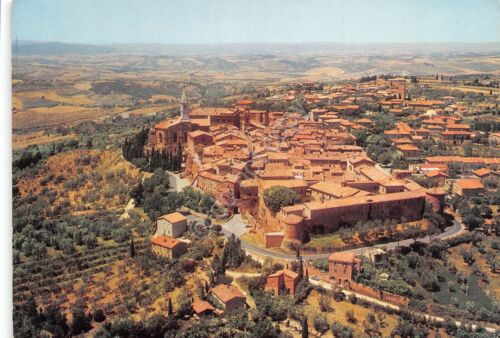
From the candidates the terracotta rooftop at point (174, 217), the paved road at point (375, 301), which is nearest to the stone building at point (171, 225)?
the terracotta rooftop at point (174, 217)

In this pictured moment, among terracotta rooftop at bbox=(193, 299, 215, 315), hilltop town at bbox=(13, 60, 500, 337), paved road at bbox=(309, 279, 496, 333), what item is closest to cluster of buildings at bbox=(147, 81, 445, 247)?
hilltop town at bbox=(13, 60, 500, 337)

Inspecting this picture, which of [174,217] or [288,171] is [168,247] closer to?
[174,217]

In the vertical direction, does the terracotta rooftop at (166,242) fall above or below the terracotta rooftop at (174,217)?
below

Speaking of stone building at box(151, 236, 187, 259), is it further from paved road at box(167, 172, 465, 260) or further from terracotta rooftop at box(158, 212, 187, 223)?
paved road at box(167, 172, 465, 260)

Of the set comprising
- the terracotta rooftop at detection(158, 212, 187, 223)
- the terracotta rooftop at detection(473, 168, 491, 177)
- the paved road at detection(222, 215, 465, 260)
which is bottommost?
the paved road at detection(222, 215, 465, 260)

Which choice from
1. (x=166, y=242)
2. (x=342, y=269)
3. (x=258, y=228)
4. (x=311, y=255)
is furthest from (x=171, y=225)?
(x=342, y=269)

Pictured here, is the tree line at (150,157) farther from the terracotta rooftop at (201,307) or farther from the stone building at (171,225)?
the terracotta rooftop at (201,307)

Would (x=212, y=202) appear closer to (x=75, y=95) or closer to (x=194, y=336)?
(x=194, y=336)

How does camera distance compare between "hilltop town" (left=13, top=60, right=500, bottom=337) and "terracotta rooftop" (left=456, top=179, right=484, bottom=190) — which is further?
"terracotta rooftop" (left=456, top=179, right=484, bottom=190)

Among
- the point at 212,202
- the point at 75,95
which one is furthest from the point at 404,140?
the point at 75,95

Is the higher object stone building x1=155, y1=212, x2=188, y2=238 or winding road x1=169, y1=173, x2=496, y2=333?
stone building x1=155, y1=212, x2=188, y2=238

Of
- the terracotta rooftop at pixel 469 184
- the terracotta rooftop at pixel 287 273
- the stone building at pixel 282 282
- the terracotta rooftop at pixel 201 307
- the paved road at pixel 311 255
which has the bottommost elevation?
the terracotta rooftop at pixel 201 307
